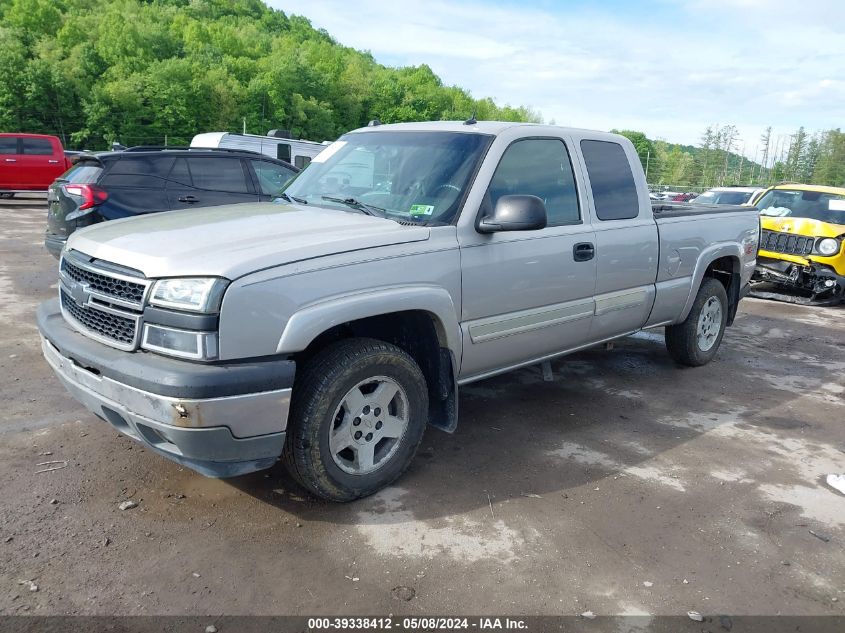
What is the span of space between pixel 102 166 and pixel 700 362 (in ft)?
22.8

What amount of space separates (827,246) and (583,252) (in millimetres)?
6873

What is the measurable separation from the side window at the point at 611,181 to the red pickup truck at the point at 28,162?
57.1 ft

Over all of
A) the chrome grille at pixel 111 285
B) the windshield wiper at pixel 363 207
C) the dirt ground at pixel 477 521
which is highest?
the windshield wiper at pixel 363 207

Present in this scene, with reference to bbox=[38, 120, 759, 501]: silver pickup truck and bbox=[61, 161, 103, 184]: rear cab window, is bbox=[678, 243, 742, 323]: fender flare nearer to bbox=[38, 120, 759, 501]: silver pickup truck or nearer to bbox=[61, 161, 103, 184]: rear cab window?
bbox=[38, 120, 759, 501]: silver pickup truck

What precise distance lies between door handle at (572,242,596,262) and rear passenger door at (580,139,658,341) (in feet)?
0.24

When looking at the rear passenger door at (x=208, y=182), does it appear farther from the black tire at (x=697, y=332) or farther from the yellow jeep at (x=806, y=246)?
the yellow jeep at (x=806, y=246)

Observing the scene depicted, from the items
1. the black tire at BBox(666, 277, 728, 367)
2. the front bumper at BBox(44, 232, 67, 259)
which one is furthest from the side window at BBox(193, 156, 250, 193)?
the black tire at BBox(666, 277, 728, 367)

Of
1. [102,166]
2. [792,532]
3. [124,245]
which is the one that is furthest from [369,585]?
[102,166]

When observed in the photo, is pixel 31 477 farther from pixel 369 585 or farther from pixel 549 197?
pixel 549 197

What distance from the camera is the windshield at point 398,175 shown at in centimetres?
377

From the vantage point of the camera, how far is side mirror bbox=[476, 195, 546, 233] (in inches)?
140

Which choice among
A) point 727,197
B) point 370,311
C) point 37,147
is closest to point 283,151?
point 37,147

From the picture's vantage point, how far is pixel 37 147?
18266 millimetres

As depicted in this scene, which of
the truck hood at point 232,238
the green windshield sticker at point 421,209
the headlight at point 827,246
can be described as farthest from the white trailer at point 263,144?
the green windshield sticker at point 421,209
